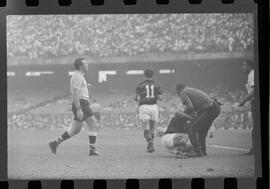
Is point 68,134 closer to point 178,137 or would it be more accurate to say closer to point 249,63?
point 178,137

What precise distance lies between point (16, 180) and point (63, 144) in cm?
45

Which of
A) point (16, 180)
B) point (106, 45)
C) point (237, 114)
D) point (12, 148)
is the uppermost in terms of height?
point (106, 45)

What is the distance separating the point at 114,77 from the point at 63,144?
66 centimetres

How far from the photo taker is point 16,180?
12.4ft

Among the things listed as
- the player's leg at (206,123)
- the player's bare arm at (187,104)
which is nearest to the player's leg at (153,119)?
the player's bare arm at (187,104)

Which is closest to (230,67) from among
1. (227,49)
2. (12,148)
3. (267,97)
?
(227,49)

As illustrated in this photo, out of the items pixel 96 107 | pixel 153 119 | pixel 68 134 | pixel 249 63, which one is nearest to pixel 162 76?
pixel 153 119

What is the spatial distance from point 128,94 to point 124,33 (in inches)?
18.8

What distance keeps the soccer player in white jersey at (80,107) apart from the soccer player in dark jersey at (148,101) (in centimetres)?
38

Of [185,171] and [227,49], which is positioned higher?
[227,49]

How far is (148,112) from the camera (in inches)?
152

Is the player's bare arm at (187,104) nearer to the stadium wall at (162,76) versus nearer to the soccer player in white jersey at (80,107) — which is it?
the stadium wall at (162,76)

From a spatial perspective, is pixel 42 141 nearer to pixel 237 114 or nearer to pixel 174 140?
pixel 174 140

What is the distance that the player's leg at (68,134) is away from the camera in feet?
12.5
